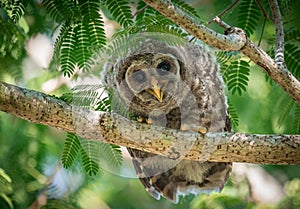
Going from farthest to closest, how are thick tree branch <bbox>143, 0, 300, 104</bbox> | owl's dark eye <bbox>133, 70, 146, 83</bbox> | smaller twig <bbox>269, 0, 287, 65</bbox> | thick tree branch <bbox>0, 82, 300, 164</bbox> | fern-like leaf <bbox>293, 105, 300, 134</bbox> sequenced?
fern-like leaf <bbox>293, 105, 300, 134</bbox> → owl's dark eye <bbox>133, 70, 146, 83</bbox> → smaller twig <bbox>269, 0, 287, 65</bbox> → thick tree branch <bbox>0, 82, 300, 164</bbox> → thick tree branch <bbox>143, 0, 300, 104</bbox>

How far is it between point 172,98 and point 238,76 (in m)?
0.43

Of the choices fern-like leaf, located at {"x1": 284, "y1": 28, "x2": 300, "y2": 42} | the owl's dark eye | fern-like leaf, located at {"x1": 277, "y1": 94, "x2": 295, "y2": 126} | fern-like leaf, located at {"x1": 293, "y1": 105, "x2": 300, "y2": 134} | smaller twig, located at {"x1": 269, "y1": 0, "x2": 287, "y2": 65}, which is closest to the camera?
smaller twig, located at {"x1": 269, "y1": 0, "x2": 287, "y2": 65}

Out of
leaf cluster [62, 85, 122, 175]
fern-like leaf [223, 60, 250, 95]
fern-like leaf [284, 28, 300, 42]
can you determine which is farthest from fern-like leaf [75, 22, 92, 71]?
fern-like leaf [284, 28, 300, 42]

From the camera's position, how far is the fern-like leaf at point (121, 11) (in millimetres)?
3402

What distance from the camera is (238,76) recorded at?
351 centimetres

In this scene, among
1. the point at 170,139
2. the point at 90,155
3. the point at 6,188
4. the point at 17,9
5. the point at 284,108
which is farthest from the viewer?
the point at 284,108

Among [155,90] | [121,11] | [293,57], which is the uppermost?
[293,57]

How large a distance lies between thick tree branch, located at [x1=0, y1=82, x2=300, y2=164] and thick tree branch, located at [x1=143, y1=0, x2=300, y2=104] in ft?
0.97

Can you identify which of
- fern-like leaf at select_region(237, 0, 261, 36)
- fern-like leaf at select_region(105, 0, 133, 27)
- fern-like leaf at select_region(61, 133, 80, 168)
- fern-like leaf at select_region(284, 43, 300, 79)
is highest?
fern-like leaf at select_region(237, 0, 261, 36)

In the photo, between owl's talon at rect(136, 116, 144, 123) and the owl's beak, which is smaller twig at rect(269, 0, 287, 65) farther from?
owl's talon at rect(136, 116, 144, 123)

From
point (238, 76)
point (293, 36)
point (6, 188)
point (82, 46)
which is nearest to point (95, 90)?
point (82, 46)

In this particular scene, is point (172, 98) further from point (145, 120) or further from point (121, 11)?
point (121, 11)

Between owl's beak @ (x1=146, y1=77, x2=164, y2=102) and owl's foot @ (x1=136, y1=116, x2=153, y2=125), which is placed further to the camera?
owl's foot @ (x1=136, y1=116, x2=153, y2=125)

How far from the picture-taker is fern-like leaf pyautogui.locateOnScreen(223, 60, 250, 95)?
3.48 meters
